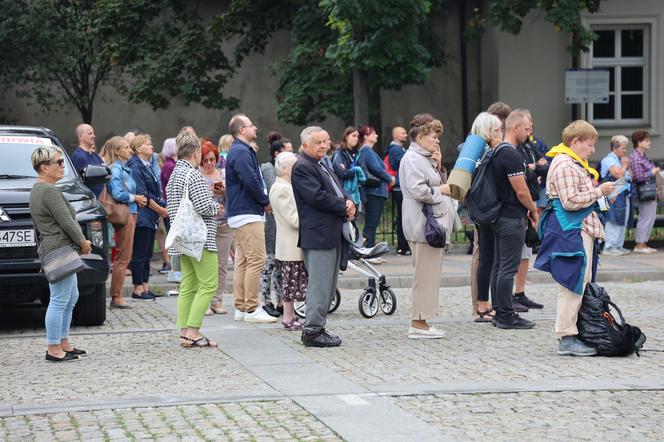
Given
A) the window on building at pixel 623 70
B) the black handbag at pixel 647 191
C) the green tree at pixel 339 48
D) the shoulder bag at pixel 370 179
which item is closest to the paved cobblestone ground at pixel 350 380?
the shoulder bag at pixel 370 179

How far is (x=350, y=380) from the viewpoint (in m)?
8.92

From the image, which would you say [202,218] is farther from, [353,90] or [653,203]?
[353,90]

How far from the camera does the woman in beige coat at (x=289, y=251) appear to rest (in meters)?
11.7

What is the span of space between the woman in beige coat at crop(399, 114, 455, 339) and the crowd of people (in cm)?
1

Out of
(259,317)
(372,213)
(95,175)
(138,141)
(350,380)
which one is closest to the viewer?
(350,380)

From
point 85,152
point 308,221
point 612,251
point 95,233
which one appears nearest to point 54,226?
point 95,233

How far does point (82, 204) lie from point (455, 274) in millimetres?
5898

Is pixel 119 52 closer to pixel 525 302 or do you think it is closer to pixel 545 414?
pixel 525 302

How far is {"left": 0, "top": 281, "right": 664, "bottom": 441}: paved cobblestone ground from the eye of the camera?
7.41 meters

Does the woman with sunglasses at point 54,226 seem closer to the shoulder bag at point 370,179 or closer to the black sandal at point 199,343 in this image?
the black sandal at point 199,343

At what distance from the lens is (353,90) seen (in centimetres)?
2733

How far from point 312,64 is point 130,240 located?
14327mm

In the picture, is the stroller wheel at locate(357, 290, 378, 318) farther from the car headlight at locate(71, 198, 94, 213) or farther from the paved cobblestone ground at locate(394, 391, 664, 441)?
the paved cobblestone ground at locate(394, 391, 664, 441)

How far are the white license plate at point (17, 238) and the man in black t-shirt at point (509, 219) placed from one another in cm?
416
